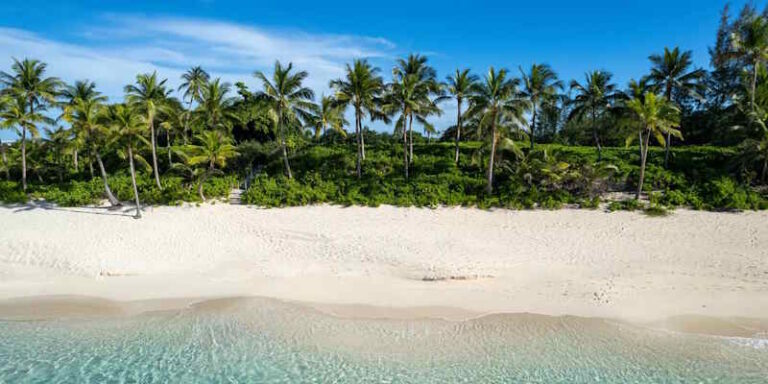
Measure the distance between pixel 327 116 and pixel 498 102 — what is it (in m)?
10.0

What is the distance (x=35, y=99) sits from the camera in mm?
23906

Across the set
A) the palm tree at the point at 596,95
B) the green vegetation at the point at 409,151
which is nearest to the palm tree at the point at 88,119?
the green vegetation at the point at 409,151

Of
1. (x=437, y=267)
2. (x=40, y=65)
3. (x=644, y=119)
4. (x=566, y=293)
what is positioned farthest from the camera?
(x=40, y=65)

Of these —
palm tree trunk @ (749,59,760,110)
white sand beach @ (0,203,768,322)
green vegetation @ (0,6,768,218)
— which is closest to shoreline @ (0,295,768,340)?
white sand beach @ (0,203,768,322)

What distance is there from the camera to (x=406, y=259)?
14086mm

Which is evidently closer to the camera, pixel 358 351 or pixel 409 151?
pixel 358 351

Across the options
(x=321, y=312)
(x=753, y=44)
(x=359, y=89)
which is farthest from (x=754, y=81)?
(x=321, y=312)

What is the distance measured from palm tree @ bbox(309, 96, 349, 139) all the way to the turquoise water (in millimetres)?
14574

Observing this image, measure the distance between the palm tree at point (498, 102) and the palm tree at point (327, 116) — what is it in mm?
7568

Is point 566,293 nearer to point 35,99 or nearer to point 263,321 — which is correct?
point 263,321

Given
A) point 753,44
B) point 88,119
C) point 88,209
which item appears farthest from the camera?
point 753,44

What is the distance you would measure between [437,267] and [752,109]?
66.2ft

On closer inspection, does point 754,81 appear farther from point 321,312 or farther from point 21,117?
point 21,117

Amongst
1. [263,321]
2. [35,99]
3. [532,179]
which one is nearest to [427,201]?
[532,179]
